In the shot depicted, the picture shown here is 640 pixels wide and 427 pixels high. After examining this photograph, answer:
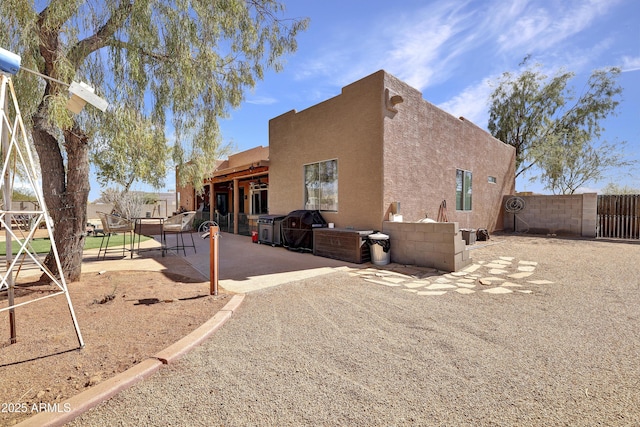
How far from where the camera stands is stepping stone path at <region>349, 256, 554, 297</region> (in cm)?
466

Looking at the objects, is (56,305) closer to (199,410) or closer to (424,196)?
(199,410)

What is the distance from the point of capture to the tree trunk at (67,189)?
14.1 feet

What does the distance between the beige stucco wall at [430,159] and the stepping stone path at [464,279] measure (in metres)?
2.11

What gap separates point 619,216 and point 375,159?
36.9 feet

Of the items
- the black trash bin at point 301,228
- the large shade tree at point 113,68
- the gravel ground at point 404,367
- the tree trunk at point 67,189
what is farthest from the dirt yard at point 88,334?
the black trash bin at point 301,228

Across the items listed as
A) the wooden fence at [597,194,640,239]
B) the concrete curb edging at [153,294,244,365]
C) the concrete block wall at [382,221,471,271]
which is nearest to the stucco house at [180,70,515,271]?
the concrete block wall at [382,221,471,271]

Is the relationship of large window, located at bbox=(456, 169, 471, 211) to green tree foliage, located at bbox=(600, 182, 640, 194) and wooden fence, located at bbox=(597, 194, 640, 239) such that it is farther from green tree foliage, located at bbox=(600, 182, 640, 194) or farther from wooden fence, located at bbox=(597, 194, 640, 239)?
green tree foliage, located at bbox=(600, 182, 640, 194)

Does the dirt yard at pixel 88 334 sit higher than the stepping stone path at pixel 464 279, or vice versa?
the dirt yard at pixel 88 334

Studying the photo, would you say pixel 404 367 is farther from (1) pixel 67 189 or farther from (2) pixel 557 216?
(2) pixel 557 216

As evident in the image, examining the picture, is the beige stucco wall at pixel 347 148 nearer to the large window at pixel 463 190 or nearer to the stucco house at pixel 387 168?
the stucco house at pixel 387 168

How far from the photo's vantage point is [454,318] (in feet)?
11.3

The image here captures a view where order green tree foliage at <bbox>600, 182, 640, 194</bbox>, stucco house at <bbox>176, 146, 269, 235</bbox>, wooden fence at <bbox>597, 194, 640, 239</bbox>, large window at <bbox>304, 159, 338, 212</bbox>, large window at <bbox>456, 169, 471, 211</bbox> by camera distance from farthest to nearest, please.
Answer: green tree foliage at <bbox>600, 182, 640, 194</bbox> < stucco house at <bbox>176, 146, 269, 235</bbox> < wooden fence at <bbox>597, 194, 640, 239</bbox> < large window at <bbox>456, 169, 471, 211</bbox> < large window at <bbox>304, 159, 338, 212</bbox>

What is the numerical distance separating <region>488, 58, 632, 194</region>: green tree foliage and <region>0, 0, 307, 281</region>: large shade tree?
20579 mm

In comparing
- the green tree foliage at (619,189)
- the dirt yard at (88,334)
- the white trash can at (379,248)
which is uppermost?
the green tree foliage at (619,189)
